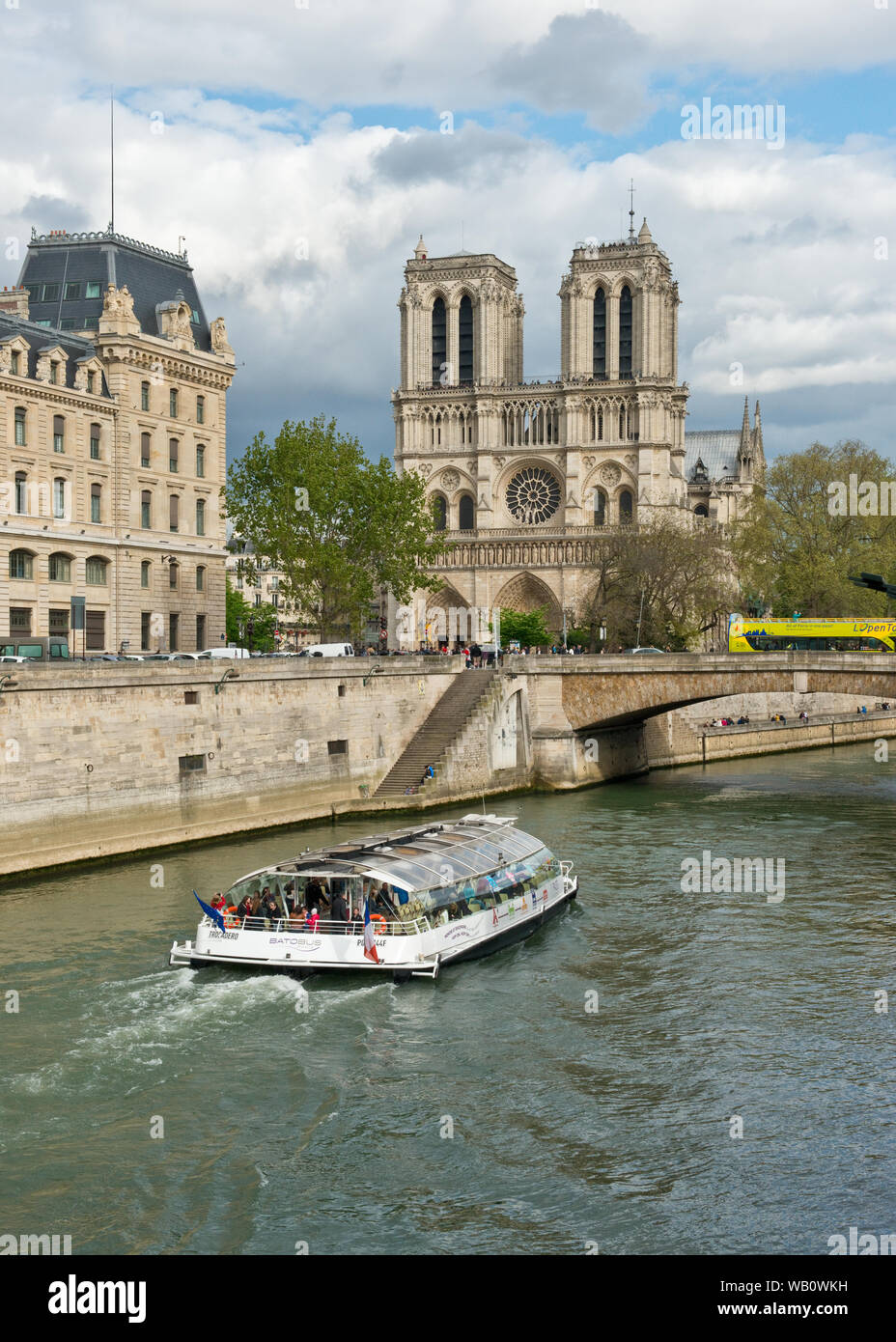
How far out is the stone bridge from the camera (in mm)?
55750

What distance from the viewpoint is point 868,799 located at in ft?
179

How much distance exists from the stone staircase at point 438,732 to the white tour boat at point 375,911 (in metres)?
20.0

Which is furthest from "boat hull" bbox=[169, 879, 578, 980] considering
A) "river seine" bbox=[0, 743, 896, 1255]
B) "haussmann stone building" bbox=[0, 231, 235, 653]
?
"haussmann stone building" bbox=[0, 231, 235, 653]

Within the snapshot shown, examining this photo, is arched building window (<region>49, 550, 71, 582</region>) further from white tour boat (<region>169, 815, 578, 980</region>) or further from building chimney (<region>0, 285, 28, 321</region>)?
white tour boat (<region>169, 815, 578, 980</region>)

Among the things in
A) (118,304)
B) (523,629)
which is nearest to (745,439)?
(523,629)

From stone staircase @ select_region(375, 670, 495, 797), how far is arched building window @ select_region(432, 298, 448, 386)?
72257 millimetres

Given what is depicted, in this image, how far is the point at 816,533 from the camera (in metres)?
84.2

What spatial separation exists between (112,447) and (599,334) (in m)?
73.2

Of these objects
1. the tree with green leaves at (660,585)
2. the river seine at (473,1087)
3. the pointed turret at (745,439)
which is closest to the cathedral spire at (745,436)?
the pointed turret at (745,439)

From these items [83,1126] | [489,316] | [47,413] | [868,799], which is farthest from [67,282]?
[489,316]

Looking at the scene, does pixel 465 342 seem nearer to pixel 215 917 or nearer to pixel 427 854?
pixel 427 854

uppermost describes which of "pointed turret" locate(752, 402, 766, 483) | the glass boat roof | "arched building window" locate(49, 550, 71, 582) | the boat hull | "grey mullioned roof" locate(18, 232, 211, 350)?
"pointed turret" locate(752, 402, 766, 483)

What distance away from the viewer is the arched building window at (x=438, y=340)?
417 feet
